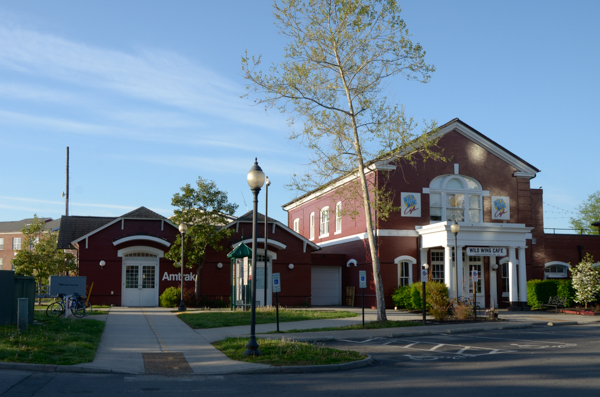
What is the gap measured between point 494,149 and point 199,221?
16.8 metres

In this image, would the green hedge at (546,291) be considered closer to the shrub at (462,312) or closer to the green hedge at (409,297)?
A: the green hedge at (409,297)

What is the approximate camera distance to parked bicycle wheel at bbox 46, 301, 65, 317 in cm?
2145

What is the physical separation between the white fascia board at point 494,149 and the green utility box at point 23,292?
843 inches

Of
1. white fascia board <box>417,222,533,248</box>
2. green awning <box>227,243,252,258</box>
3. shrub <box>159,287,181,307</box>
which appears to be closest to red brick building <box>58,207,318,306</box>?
shrub <box>159,287,181,307</box>

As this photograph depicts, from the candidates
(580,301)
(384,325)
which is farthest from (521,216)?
(384,325)

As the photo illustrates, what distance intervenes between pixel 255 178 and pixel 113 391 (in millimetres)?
5435

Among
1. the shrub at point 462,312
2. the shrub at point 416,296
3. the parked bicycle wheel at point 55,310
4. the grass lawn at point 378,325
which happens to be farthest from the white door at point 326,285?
the parked bicycle wheel at point 55,310

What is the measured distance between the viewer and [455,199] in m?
30.7

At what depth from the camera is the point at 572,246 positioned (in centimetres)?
3319

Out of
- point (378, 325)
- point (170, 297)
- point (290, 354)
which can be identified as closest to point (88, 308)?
point (170, 297)

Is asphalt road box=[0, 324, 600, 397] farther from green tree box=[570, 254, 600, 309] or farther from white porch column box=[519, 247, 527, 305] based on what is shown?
white porch column box=[519, 247, 527, 305]

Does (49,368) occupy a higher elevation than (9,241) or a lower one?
lower

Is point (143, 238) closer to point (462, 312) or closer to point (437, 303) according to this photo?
point (437, 303)

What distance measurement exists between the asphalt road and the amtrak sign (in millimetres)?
14021
